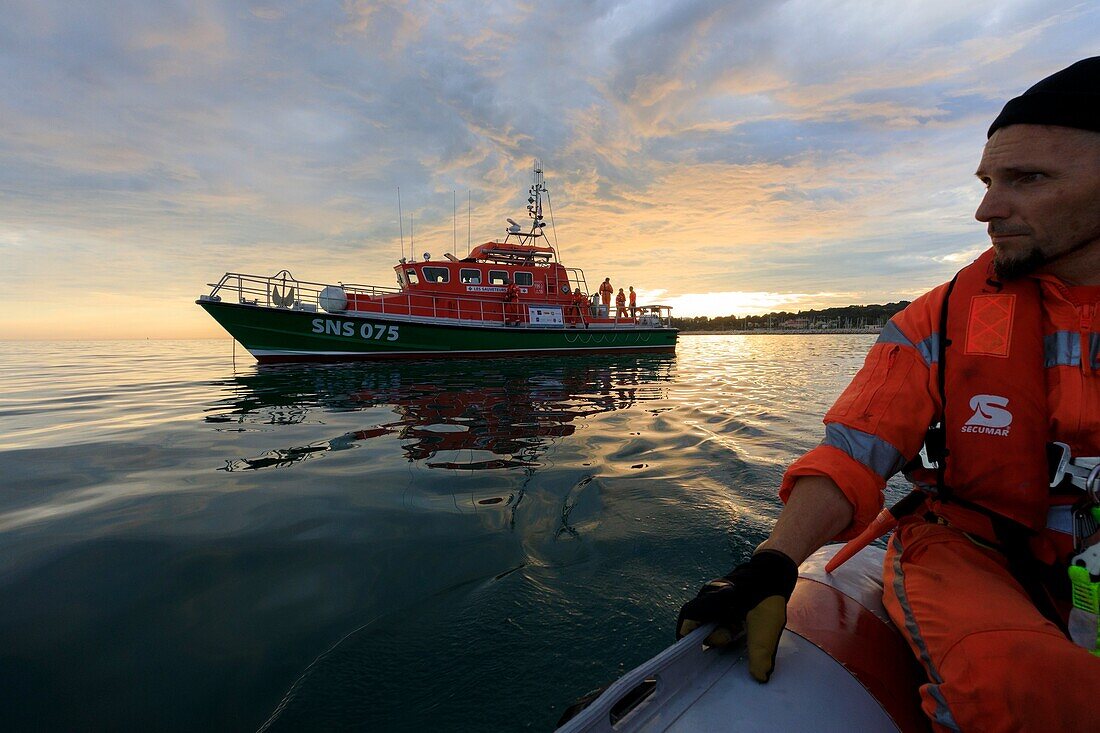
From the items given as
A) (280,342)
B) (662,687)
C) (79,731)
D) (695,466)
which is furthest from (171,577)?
(280,342)

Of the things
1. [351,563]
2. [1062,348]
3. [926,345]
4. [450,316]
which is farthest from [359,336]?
[1062,348]

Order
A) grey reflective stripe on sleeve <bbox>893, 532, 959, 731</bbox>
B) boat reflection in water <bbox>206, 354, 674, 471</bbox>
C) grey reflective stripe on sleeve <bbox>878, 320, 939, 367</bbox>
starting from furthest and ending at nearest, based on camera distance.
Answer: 1. boat reflection in water <bbox>206, 354, 674, 471</bbox>
2. grey reflective stripe on sleeve <bbox>878, 320, 939, 367</bbox>
3. grey reflective stripe on sleeve <bbox>893, 532, 959, 731</bbox>

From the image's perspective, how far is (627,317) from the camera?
19328 mm

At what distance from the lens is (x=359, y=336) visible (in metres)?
13.2

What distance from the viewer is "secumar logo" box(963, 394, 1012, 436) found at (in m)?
1.19

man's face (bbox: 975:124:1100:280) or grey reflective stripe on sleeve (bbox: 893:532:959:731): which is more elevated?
man's face (bbox: 975:124:1100:280)

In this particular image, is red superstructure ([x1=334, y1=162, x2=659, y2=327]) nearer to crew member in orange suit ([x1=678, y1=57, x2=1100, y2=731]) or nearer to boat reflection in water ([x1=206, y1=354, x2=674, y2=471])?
boat reflection in water ([x1=206, y1=354, x2=674, y2=471])

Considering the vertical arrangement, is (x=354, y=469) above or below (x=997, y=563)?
below

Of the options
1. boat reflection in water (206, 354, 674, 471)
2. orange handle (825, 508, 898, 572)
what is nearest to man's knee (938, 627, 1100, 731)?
orange handle (825, 508, 898, 572)

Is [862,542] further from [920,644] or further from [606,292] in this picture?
[606,292]

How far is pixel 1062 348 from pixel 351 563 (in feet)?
9.01

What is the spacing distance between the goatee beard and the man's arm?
796 millimetres

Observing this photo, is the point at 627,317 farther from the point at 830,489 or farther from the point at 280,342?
the point at 830,489

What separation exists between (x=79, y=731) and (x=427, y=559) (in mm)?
1204
